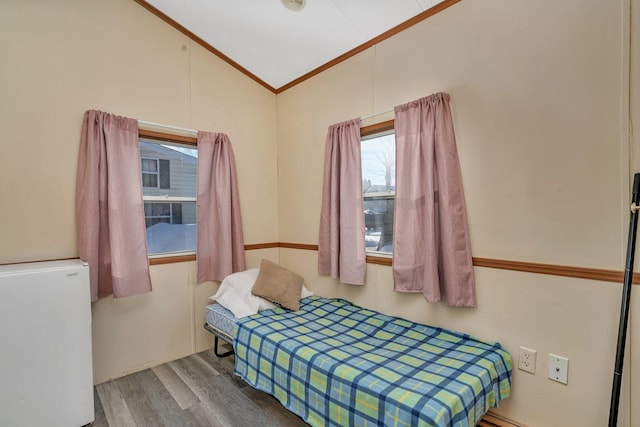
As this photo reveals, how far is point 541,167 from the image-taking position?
162 centimetres

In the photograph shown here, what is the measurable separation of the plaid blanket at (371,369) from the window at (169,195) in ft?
3.41

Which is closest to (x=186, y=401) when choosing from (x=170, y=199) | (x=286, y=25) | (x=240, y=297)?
(x=240, y=297)

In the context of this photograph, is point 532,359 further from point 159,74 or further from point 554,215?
point 159,74

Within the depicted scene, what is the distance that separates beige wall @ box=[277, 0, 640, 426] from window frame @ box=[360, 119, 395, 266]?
241 millimetres

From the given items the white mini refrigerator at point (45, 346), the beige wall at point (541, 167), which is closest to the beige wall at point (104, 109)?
the white mini refrigerator at point (45, 346)

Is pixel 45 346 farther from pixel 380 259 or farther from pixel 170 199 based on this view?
pixel 380 259

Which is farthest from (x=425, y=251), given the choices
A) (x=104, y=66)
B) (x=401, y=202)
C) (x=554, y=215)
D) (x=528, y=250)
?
(x=104, y=66)

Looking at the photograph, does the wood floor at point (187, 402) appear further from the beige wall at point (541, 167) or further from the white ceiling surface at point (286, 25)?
the white ceiling surface at point (286, 25)

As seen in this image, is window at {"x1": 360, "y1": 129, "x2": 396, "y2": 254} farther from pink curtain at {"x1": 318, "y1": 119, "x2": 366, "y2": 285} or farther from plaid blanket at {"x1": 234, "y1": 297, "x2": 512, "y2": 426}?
plaid blanket at {"x1": 234, "y1": 297, "x2": 512, "y2": 426}

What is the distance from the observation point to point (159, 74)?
250 centimetres

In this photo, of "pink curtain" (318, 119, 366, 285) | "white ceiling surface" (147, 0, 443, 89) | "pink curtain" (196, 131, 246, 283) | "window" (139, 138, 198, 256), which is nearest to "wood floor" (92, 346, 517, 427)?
"pink curtain" (196, 131, 246, 283)

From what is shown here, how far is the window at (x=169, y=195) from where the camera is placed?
2.53 metres

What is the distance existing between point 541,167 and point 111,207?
8.97 ft

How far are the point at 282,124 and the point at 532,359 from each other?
2.81m
